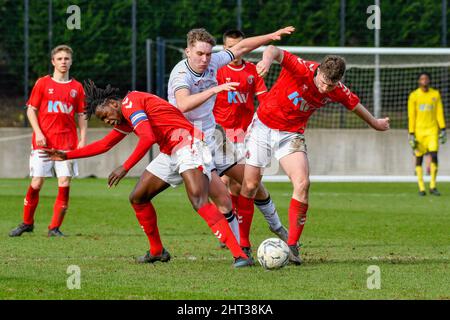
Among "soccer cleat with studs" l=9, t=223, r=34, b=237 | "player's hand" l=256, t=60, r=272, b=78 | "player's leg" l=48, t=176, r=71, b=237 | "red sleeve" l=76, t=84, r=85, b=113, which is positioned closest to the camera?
"player's hand" l=256, t=60, r=272, b=78

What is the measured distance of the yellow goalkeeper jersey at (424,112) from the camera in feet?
69.1

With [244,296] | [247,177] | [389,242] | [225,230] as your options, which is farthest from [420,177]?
[244,296]

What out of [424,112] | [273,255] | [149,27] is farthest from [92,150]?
[149,27]

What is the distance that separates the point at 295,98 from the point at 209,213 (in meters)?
1.70

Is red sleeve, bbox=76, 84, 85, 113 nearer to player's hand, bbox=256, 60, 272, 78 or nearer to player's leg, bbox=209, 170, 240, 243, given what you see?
player's leg, bbox=209, 170, 240, 243

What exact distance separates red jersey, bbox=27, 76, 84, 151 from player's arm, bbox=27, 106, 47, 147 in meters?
0.07

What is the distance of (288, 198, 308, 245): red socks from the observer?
9.97 metres

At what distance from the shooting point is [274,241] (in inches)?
368

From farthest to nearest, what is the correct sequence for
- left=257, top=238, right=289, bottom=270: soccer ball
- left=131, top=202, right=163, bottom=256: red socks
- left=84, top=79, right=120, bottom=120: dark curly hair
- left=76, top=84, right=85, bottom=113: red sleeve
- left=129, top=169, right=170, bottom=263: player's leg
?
left=76, top=84, right=85, bottom=113: red sleeve < left=131, top=202, right=163, bottom=256: red socks < left=129, top=169, right=170, bottom=263: player's leg < left=84, top=79, right=120, bottom=120: dark curly hair < left=257, top=238, right=289, bottom=270: soccer ball

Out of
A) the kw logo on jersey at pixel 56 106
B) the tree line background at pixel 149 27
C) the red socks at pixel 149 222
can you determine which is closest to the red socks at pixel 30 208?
the kw logo on jersey at pixel 56 106

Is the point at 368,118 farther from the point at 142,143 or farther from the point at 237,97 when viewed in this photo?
the point at 142,143

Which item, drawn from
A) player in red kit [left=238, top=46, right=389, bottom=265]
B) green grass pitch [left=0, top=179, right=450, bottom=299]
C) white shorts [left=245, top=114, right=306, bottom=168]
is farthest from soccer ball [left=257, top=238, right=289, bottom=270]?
white shorts [left=245, top=114, right=306, bottom=168]

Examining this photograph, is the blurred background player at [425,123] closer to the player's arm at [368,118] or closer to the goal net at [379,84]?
the goal net at [379,84]

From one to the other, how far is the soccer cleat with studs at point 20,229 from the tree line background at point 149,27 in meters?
14.4
